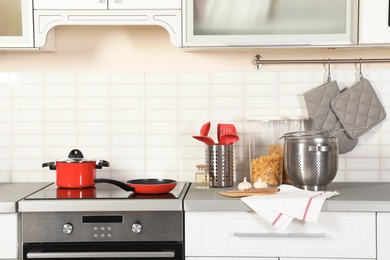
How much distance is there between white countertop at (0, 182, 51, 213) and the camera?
2.32 meters

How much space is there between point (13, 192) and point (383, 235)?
1.48 m

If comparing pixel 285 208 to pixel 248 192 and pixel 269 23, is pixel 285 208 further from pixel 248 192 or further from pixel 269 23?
pixel 269 23

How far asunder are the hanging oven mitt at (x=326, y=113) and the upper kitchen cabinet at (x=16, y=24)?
1.27m

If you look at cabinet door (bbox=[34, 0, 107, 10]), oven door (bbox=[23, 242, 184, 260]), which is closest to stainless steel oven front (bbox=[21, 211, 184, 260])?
oven door (bbox=[23, 242, 184, 260])

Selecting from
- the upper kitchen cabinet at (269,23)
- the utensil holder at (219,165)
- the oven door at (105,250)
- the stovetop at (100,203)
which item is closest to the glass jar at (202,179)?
the utensil holder at (219,165)

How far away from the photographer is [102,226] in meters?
2.31

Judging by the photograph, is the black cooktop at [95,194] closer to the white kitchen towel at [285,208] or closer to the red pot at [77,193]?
the red pot at [77,193]

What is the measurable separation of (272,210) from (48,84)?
50.5 inches

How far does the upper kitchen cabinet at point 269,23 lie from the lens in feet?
8.52

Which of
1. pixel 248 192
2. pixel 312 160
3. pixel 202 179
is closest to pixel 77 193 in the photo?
pixel 202 179

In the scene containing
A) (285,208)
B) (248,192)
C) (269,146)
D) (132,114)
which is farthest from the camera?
(132,114)

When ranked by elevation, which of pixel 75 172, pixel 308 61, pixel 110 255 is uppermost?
pixel 308 61

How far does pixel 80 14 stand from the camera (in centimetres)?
260

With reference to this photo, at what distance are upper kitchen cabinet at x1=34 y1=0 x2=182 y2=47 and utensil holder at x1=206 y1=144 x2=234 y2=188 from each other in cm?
47
